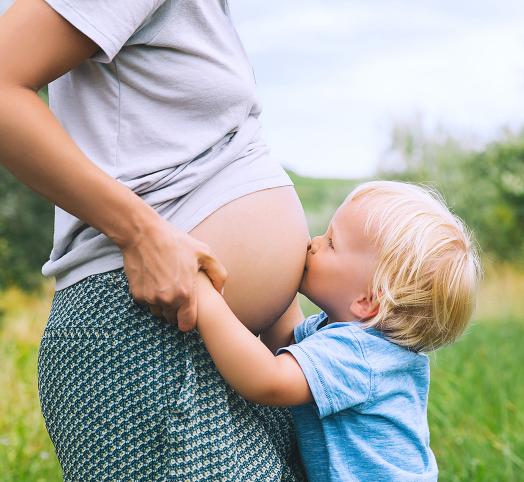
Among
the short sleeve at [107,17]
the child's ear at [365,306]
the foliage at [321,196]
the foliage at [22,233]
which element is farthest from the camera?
the foliage at [321,196]

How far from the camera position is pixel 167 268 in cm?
Answer: 142

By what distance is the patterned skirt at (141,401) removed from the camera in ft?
4.87

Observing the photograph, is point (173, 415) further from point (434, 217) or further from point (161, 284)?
point (434, 217)

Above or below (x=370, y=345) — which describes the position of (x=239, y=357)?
above

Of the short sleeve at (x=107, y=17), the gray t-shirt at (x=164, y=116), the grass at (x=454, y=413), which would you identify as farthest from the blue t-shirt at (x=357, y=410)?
the grass at (x=454, y=413)

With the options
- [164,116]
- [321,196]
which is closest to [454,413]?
[164,116]

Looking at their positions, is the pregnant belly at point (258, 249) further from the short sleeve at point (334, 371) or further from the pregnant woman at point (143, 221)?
the short sleeve at point (334, 371)

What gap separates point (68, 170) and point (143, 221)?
15 centimetres

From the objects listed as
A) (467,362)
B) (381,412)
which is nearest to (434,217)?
(381,412)

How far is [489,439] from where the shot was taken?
145 inches

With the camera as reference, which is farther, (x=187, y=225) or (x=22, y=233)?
(x=22, y=233)

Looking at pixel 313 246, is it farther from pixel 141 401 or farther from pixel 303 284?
pixel 141 401

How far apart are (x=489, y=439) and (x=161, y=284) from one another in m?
2.65

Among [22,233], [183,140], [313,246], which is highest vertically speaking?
[183,140]
